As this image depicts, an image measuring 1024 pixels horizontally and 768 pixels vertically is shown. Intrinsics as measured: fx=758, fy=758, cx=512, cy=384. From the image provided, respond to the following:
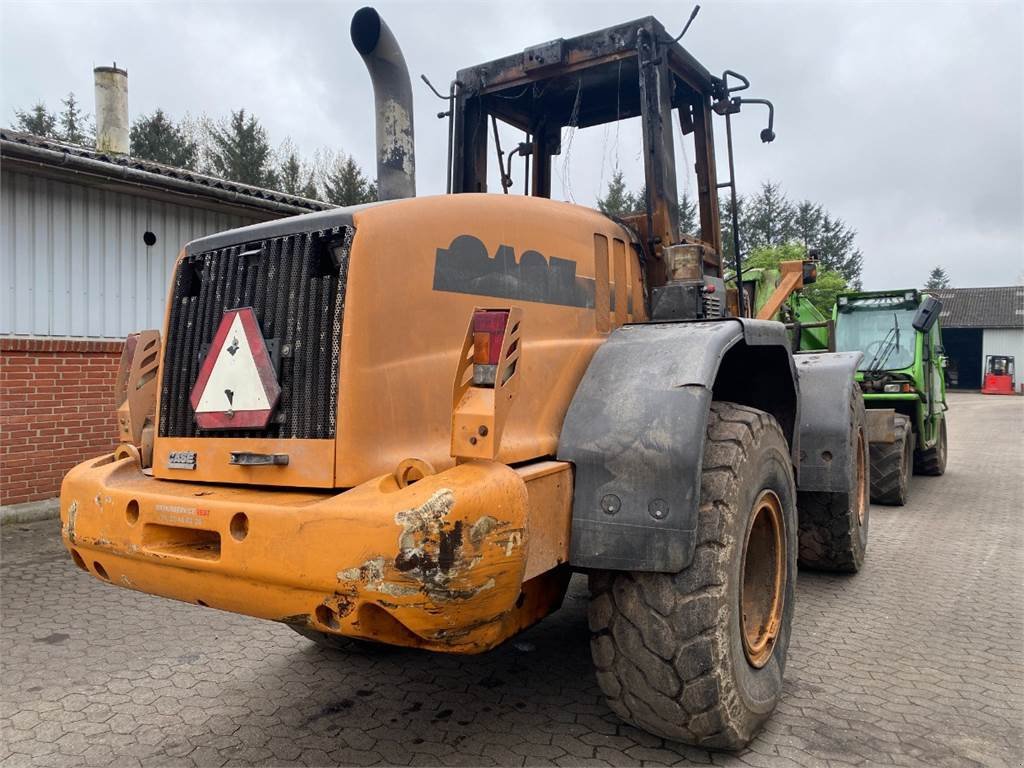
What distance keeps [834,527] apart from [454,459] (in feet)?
11.5

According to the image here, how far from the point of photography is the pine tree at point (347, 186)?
110 feet

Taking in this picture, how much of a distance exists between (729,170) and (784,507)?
1979 millimetres

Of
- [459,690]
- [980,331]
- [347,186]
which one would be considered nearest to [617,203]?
[459,690]

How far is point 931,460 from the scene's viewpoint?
10242mm

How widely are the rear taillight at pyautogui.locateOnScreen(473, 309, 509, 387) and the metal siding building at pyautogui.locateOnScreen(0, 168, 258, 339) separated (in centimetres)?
650

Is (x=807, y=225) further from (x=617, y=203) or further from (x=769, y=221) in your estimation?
(x=617, y=203)

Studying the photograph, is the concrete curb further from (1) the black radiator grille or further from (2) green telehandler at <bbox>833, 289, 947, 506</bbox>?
(2) green telehandler at <bbox>833, 289, 947, 506</bbox>

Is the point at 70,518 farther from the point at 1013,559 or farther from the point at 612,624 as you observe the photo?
the point at 1013,559

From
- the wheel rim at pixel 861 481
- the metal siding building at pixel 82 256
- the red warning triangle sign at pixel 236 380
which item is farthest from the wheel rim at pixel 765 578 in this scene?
the metal siding building at pixel 82 256

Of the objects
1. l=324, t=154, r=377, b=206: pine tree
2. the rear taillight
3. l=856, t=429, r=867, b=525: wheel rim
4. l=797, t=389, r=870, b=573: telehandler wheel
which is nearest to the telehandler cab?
the rear taillight

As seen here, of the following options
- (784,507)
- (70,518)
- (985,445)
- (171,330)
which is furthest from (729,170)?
(985,445)

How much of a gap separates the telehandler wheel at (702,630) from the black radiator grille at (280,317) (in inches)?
46.5

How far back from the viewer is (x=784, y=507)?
327 centimetres

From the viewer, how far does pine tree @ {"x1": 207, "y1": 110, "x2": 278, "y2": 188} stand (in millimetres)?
34469
